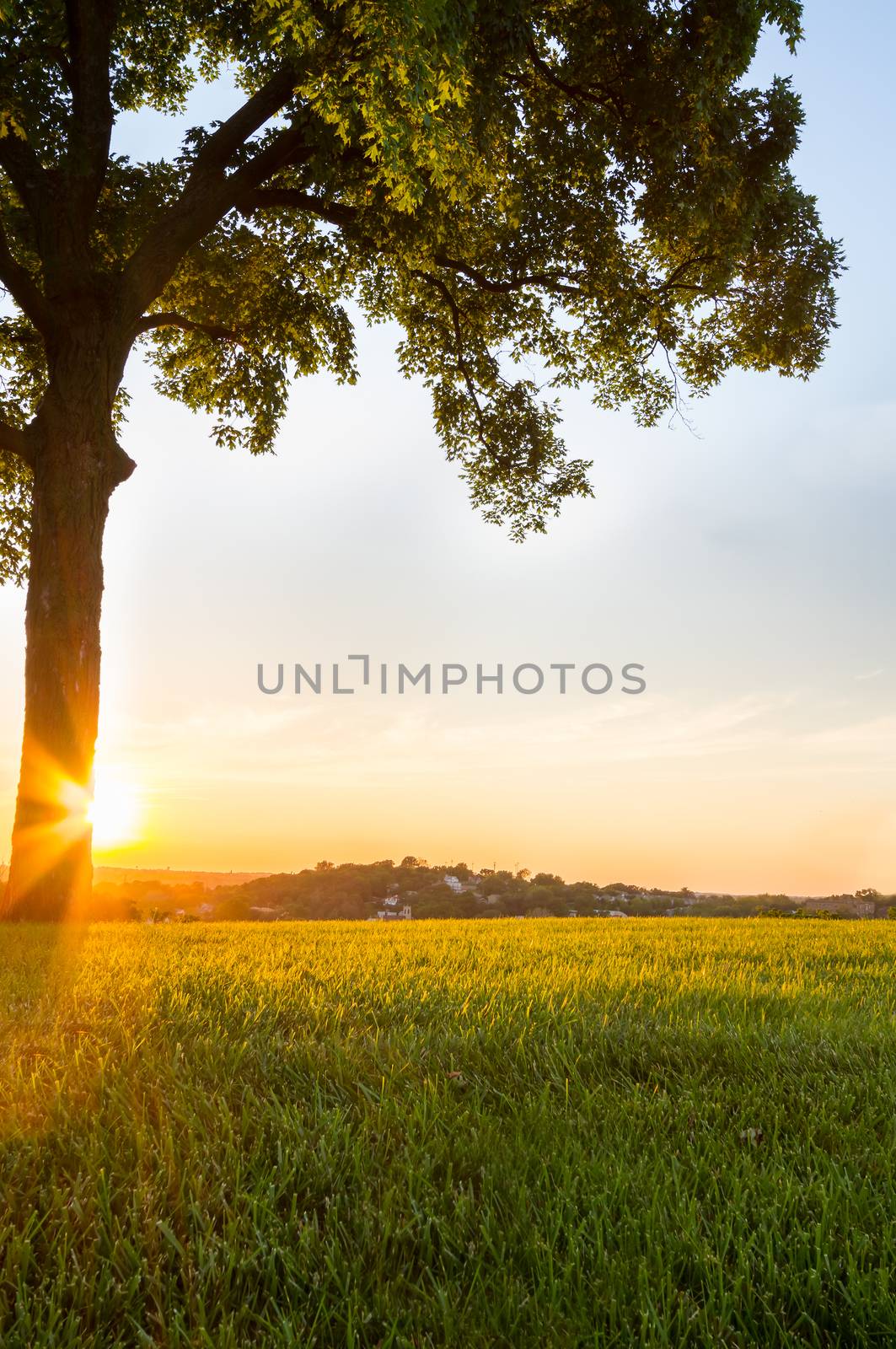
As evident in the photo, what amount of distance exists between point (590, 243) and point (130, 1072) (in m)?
16.0

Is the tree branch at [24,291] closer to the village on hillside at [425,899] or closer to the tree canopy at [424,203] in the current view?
the tree canopy at [424,203]

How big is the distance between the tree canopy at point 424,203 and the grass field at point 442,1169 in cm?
931

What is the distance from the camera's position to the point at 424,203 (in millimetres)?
14227

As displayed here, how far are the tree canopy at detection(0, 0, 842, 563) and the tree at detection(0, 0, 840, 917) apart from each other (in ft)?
0.16

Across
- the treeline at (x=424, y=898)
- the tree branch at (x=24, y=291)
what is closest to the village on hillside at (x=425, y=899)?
the treeline at (x=424, y=898)

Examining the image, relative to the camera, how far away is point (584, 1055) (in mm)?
3867

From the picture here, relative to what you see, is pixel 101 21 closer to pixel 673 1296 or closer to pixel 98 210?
pixel 98 210

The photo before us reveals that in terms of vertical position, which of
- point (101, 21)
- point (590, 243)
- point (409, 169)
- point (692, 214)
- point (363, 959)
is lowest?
point (363, 959)

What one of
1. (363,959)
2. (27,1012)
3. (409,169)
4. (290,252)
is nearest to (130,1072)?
(27,1012)

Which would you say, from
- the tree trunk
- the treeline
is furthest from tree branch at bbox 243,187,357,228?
the treeline

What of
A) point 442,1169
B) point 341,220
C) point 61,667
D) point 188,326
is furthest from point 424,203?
point 442,1169

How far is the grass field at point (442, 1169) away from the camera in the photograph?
214 centimetres

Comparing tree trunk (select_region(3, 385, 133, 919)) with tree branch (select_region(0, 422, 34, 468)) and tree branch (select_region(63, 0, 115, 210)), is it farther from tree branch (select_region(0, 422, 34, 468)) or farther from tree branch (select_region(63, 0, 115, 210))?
tree branch (select_region(63, 0, 115, 210))

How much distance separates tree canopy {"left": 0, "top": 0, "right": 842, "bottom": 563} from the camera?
1078cm
